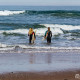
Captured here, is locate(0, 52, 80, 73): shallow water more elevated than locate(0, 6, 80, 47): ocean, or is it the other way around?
locate(0, 52, 80, 73): shallow water

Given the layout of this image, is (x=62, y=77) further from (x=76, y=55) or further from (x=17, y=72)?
(x=76, y=55)

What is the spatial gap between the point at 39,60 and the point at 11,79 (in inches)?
137

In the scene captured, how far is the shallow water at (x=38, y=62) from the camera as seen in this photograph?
1095 cm

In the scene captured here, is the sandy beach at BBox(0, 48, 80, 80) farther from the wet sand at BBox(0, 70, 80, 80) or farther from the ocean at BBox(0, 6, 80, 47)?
the ocean at BBox(0, 6, 80, 47)

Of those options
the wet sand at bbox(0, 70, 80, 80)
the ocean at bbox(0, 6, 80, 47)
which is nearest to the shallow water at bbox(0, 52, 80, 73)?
the wet sand at bbox(0, 70, 80, 80)

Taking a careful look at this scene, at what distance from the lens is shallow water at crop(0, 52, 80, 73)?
1095 cm

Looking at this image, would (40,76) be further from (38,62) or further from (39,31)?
(39,31)

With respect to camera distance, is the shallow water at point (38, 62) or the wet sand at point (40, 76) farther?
the shallow water at point (38, 62)

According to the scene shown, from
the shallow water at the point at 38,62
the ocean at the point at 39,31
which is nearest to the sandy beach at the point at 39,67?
the shallow water at the point at 38,62

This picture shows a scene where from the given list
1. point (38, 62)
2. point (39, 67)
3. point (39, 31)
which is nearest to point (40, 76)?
point (39, 67)

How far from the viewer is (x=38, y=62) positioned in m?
12.3

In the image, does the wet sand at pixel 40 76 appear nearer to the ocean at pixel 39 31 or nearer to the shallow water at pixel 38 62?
the shallow water at pixel 38 62

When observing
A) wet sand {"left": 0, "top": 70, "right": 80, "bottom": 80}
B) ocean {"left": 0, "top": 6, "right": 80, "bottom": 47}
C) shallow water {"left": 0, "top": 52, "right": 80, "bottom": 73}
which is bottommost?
ocean {"left": 0, "top": 6, "right": 80, "bottom": 47}

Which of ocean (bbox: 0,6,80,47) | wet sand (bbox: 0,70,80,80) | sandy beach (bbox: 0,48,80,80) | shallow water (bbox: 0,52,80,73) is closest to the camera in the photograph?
wet sand (bbox: 0,70,80,80)
